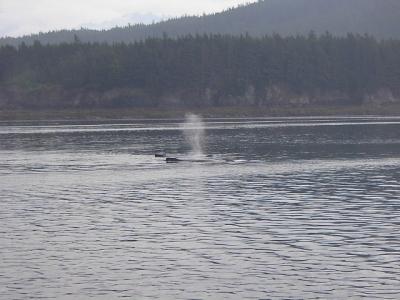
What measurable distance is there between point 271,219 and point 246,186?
2214 cm

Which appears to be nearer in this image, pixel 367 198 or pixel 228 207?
pixel 228 207

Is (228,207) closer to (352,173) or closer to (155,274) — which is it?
(155,274)

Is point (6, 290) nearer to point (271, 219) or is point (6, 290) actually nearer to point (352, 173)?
point (271, 219)

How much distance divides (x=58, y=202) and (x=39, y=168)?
35.6 metres

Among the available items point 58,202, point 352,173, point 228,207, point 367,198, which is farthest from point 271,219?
point 352,173

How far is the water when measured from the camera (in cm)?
4119

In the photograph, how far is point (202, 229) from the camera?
56.0 meters

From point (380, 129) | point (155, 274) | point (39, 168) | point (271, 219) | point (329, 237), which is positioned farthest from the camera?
point (380, 129)

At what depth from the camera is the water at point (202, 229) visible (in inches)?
1622

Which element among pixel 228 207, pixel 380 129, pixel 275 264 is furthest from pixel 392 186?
pixel 380 129

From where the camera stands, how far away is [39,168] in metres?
106

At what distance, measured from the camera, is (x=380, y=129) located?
185m

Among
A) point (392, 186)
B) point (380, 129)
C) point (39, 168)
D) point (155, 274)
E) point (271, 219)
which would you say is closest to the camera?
point (155, 274)

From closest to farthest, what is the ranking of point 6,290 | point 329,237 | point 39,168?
point 6,290
point 329,237
point 39,168
